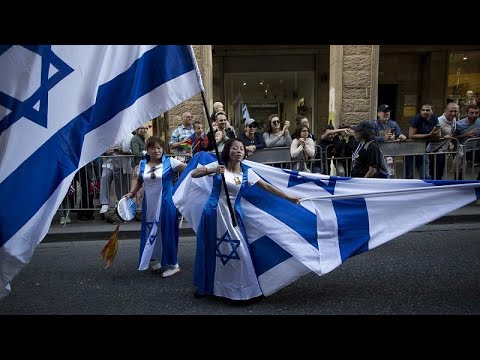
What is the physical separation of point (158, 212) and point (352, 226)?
90.3 inches

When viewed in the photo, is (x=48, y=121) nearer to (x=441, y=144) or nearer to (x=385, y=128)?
(x=385, y=128)

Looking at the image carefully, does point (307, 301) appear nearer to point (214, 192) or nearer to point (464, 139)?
point (214, 192)

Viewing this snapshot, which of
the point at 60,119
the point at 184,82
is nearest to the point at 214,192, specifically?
the point at 184,82

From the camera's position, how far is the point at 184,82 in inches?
149

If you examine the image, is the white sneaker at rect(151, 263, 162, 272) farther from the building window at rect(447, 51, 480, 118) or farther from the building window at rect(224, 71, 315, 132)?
the building window at rect(447, 51, 480, 118)

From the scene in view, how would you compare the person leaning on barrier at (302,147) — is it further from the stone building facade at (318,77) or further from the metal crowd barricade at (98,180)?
the stone building facade at (318,77)

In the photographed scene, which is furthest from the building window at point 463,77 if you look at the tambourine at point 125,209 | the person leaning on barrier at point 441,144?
the tambourine at point 125,209

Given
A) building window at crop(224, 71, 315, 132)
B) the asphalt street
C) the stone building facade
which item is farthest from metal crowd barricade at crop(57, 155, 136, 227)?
building window at crop(224, 71, 315, 132)

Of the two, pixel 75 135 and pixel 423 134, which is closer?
pixel 75 135

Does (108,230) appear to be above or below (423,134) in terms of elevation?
below

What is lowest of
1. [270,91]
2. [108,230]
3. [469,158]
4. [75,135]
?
[108,230]

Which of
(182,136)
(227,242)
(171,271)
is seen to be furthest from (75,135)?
(182,136)

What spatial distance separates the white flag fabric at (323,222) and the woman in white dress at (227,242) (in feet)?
0.05

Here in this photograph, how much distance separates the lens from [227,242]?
13.9ft
